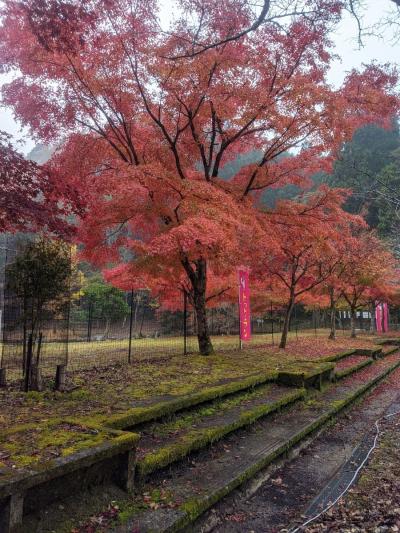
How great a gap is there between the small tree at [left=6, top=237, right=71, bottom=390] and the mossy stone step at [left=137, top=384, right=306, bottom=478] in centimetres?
264

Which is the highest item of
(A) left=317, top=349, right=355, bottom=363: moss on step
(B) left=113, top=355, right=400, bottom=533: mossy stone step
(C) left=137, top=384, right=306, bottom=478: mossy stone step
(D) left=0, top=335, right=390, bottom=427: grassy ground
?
(D) left=0, top=335, right=390, bottom=427: grassy ground

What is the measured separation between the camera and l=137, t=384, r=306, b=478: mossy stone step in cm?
398

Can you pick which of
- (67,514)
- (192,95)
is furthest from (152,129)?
(67,514)

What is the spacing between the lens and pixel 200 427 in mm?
4984

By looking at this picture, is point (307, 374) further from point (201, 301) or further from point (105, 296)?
point (105, 296)

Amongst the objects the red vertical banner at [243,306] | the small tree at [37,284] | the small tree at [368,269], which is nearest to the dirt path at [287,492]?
the small tree at [37,284]

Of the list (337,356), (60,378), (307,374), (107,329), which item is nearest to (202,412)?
(60,378)

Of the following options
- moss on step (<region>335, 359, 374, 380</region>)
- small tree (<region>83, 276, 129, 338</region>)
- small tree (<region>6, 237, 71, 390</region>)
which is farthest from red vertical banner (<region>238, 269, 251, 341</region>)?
small tree (<region>83, 276, 129, 338</region>)

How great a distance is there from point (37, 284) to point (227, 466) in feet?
13.1

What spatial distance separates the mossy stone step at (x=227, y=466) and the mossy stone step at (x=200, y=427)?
16cm

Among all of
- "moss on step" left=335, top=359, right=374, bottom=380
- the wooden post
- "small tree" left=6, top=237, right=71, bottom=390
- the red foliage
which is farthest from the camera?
"moss on step" left=335, top=359, right=374, bottom=380

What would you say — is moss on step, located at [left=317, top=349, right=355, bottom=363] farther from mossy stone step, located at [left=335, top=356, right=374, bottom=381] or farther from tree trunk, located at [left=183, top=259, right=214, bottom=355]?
tree trunk, located at [left=183, top=259, right=214, bottom=355]

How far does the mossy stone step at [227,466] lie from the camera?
317 centimetres

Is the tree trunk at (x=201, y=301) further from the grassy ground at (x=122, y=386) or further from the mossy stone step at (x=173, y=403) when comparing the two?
the mossy stone step at (x=173, y=403)
